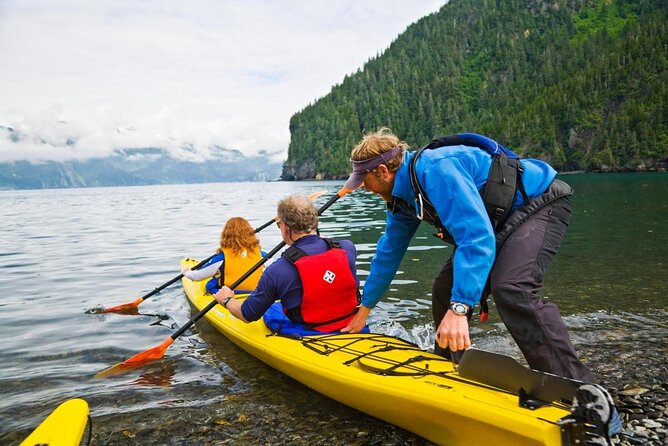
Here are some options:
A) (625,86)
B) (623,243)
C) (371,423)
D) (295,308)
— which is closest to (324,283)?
(295,308)

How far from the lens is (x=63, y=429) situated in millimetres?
3615

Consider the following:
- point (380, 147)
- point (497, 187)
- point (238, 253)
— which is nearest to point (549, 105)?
point (238, 253)

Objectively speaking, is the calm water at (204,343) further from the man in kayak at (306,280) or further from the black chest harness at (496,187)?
the black chest harness at (496,187)

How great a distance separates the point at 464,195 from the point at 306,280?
2.46 m

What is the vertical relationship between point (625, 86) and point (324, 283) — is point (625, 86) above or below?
above

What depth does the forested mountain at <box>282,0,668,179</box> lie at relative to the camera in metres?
110

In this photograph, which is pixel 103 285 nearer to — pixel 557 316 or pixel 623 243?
pixel 557 316

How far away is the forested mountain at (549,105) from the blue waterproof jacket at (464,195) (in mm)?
113350

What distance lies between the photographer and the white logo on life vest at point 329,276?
569 cm

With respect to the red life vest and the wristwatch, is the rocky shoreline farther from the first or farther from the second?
the red life vest

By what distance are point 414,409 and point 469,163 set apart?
2.03 meters

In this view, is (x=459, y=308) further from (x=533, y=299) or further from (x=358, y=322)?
(x=358, y=322)

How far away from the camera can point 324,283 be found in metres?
5.71

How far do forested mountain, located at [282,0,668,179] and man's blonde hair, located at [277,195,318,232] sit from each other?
113197mm
